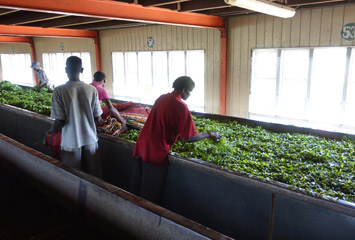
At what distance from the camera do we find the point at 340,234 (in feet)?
8.27

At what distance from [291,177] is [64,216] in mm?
2149

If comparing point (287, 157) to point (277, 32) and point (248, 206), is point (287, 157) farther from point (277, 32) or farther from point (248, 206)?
point (277, 32)

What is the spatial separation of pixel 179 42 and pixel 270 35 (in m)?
3.65

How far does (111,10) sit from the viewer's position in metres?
6.97

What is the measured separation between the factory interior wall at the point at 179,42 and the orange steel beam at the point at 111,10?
1328mm

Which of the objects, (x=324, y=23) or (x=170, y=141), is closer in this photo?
(x=170, y=141)

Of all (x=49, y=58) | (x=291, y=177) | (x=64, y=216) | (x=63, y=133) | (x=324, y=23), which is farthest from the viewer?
(x=49, y=58)

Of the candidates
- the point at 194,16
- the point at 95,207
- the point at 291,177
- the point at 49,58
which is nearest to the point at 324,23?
the point at 194,16

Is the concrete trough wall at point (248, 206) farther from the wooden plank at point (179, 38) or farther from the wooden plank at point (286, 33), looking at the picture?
the wooden plank at point (179, 38)

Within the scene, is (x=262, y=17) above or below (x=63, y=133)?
above

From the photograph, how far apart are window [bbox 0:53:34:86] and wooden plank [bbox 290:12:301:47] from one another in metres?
17.5

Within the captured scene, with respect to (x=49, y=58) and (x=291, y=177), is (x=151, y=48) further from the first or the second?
(x=291, y=177)

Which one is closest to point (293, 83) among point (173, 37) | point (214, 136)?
point (173, 37)

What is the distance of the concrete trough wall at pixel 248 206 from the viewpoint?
2586 millimetres
